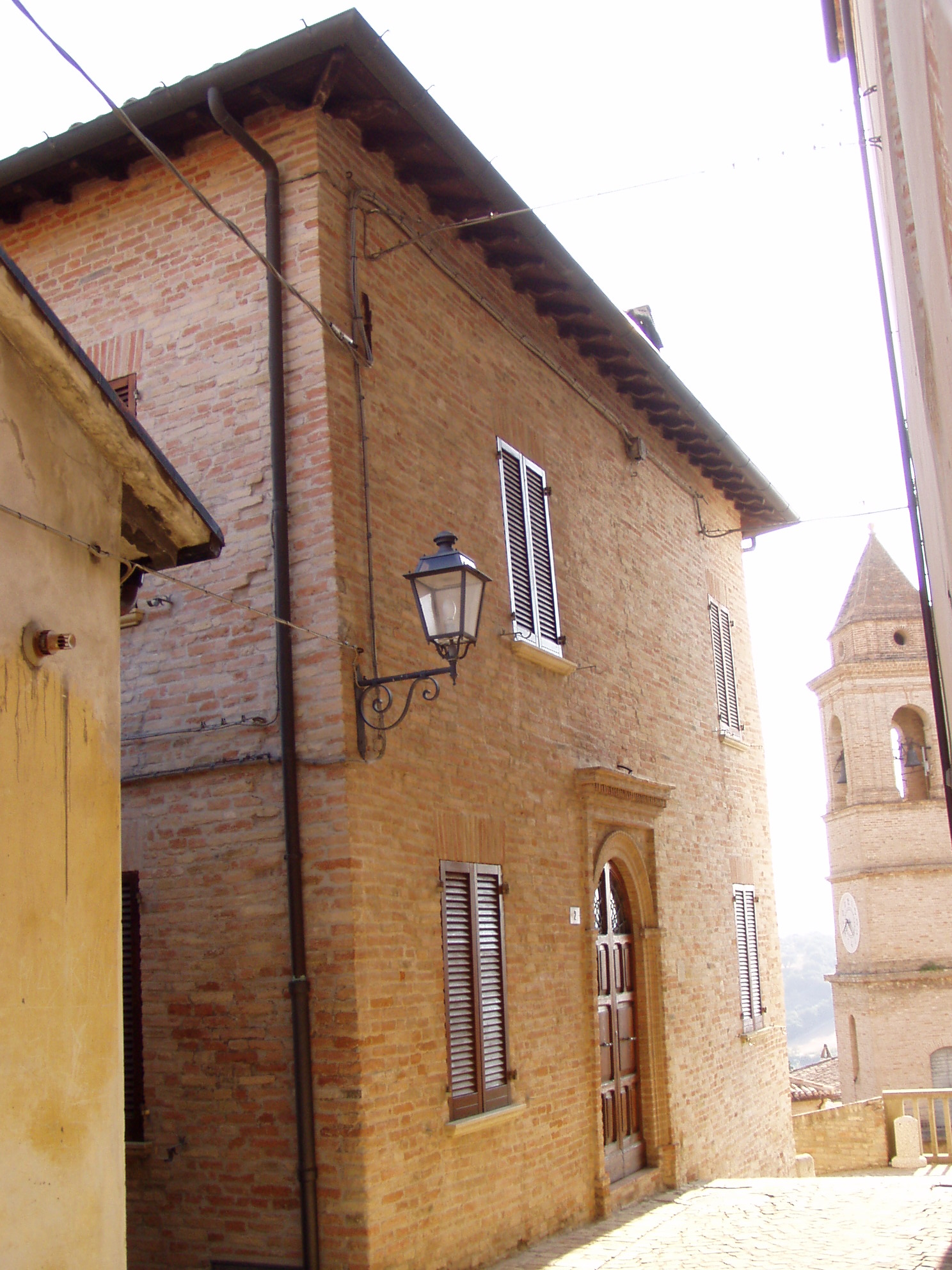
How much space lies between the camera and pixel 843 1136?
68.1ft

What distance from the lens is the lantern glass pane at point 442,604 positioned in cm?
711

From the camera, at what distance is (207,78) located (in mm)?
8086

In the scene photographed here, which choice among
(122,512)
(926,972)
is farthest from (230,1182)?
(926,972)

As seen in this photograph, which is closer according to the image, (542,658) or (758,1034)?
(542,658)

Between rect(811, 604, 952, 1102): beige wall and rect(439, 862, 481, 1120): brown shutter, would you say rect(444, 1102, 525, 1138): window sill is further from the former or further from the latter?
rect(811, 604, 952, 1102): beige wall

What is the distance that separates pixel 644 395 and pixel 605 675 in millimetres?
3548

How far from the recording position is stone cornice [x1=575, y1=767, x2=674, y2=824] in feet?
34.2

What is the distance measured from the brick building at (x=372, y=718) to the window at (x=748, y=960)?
232 centimetres

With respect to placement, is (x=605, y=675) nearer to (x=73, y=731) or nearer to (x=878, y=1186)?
(x=878, y=1186)

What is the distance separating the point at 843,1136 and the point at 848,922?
46.5 feet

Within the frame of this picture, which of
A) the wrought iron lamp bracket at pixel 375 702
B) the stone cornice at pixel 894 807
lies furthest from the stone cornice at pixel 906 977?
the wrought iron lamp bracket at pixel 375 702

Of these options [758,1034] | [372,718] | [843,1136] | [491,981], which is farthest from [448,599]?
[843,1136]

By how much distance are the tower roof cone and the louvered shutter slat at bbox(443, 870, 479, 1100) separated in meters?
27.7

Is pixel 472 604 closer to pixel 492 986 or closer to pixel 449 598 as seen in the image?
pixel 449 598
